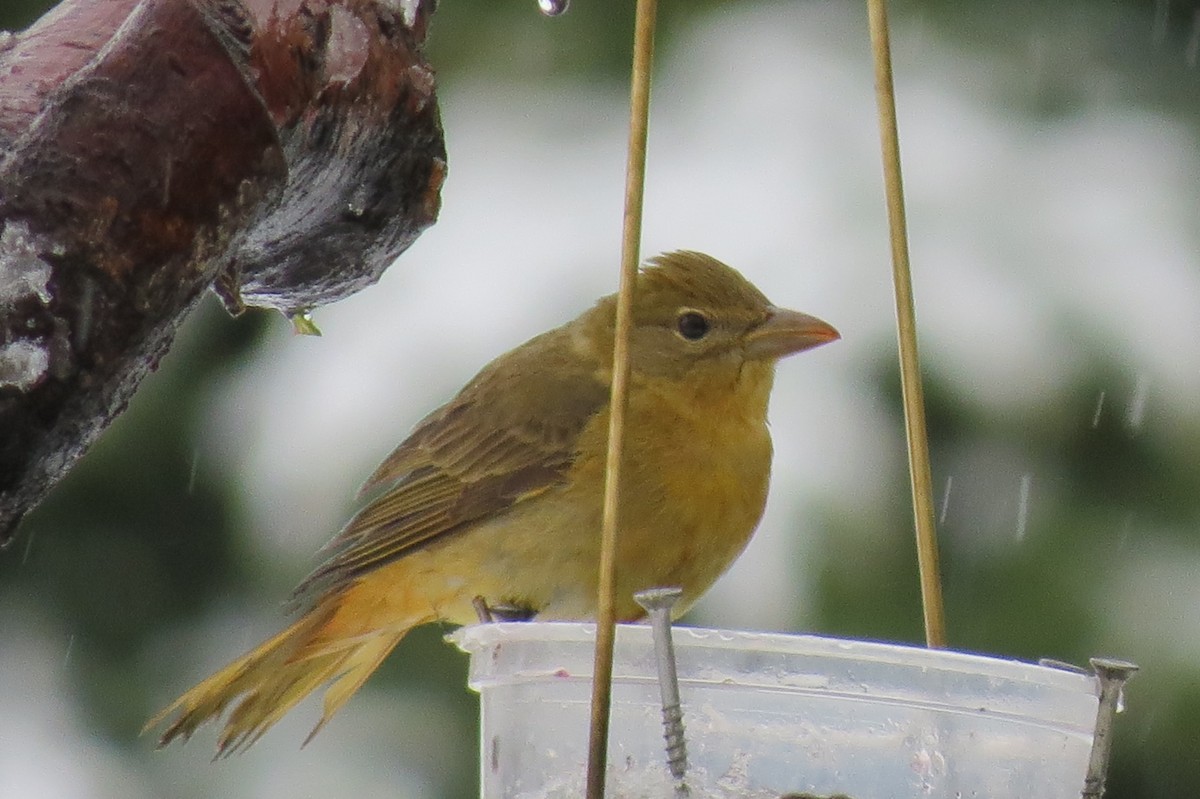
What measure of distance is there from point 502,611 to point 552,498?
290 millimetres

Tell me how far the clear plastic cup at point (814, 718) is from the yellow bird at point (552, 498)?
1113 millimetres

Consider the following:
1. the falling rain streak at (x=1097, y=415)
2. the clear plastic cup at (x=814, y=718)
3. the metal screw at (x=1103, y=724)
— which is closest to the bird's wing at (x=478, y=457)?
the falling rain streak at (x=1097, y=415)

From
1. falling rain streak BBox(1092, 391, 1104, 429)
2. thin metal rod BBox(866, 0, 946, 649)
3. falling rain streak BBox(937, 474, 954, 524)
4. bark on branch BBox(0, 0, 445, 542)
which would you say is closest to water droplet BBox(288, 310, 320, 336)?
bark on branch BBox(0, 0, 445, 542)

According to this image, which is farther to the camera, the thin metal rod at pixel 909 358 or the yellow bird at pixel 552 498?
the yellow bird at pixel 552 498

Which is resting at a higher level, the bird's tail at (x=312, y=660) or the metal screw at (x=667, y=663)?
the metal screw at (x=667, y=663)

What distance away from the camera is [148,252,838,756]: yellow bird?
3.34 m

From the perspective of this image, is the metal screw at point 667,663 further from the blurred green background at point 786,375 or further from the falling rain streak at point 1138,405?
the falling rain streak at point 1138,405

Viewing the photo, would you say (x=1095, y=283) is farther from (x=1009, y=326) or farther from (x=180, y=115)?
(x=180, y=115)

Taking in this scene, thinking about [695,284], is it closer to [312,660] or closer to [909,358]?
[312,660]

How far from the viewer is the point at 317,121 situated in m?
2.01

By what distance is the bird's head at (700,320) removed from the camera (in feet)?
12.4

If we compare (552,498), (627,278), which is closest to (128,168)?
(627,278)

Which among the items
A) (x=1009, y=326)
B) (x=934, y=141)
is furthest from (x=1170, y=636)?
(x=934, y=141)

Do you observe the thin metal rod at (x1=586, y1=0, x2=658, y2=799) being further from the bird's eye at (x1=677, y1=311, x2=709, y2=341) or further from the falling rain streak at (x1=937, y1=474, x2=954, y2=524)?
the falling rain streak at (x1=937, y1=474, x2=954, y2=524)
